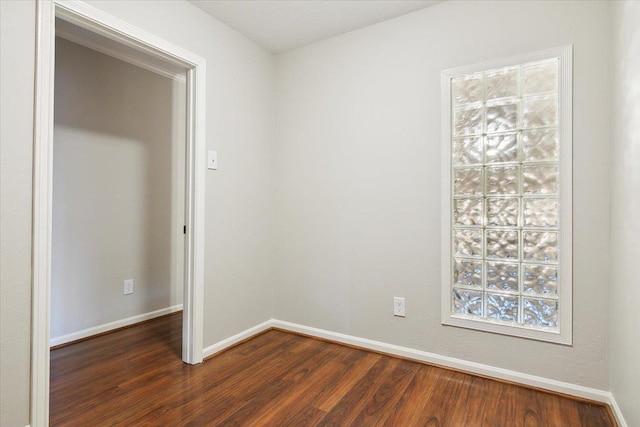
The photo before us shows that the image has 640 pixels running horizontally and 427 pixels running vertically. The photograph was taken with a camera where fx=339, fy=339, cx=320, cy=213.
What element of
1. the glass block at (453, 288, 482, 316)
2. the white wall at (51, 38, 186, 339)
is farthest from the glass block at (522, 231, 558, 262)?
the white wall at (51, 38, 186, 339)

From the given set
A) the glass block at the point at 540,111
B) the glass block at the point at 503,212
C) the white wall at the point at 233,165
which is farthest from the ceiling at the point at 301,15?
the glass block at the point at 503,212

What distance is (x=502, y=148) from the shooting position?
6.57 ft

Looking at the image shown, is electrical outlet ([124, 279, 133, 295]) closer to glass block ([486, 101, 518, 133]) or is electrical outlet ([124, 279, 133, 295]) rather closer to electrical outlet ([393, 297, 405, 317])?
electrical outlet ([393, 297, 405, 317])

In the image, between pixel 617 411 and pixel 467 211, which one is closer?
pixel 617 411

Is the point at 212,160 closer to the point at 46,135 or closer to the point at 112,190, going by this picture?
the point at 46,135

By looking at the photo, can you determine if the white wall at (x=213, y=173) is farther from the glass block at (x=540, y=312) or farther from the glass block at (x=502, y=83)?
the glass block at (x=540, y=312)

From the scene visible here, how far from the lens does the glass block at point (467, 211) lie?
208cm

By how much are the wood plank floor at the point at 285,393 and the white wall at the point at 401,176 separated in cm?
22

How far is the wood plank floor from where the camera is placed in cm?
162

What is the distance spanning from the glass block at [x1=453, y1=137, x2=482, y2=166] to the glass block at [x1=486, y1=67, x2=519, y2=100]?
10.8 inches

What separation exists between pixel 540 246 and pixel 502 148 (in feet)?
1.97

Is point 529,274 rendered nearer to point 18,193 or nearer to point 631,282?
point 631,282

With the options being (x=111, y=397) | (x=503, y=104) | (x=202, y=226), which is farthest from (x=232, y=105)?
(x=111, y=397)

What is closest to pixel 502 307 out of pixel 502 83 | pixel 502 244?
pixel 502 244
